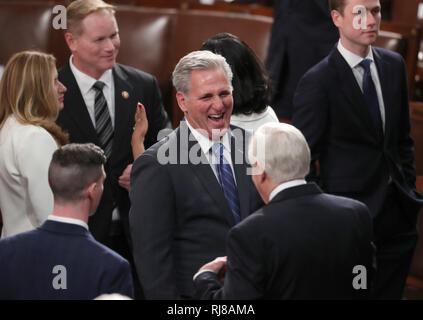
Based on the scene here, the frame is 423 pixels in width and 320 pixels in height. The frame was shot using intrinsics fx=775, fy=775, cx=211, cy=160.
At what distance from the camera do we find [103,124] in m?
3.60

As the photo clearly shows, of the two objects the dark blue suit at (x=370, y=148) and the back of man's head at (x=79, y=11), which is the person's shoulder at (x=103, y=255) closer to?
the dark blue suit at (x=370, y=148)

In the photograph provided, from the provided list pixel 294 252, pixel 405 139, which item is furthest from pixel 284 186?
pixel 405 139

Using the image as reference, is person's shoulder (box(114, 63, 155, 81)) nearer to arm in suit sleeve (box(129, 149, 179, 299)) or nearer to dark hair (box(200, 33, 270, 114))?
dark hair (box(200, 33, 270, 114))

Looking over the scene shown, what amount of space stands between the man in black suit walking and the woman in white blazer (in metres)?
1.06

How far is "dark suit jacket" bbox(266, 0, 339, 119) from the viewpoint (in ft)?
14.1

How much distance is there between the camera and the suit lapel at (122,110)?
11.7 ft

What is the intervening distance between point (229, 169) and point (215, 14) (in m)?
2.55

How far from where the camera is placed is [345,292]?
7.16ft

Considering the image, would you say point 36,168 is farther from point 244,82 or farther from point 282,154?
point 282,154

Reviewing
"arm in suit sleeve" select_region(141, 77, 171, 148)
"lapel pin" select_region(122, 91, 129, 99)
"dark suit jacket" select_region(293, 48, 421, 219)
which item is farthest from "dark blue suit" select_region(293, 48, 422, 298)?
"lapel pin" select_region(122, 91, 129, 99)

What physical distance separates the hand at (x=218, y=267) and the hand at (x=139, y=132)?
1176 mm

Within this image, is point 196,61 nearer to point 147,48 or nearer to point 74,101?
point 74,101

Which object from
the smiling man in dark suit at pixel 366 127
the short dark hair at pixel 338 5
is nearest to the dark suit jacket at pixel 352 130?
the smiling man in dark suit at pixel 366 127

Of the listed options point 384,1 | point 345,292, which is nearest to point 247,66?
point 345,292
